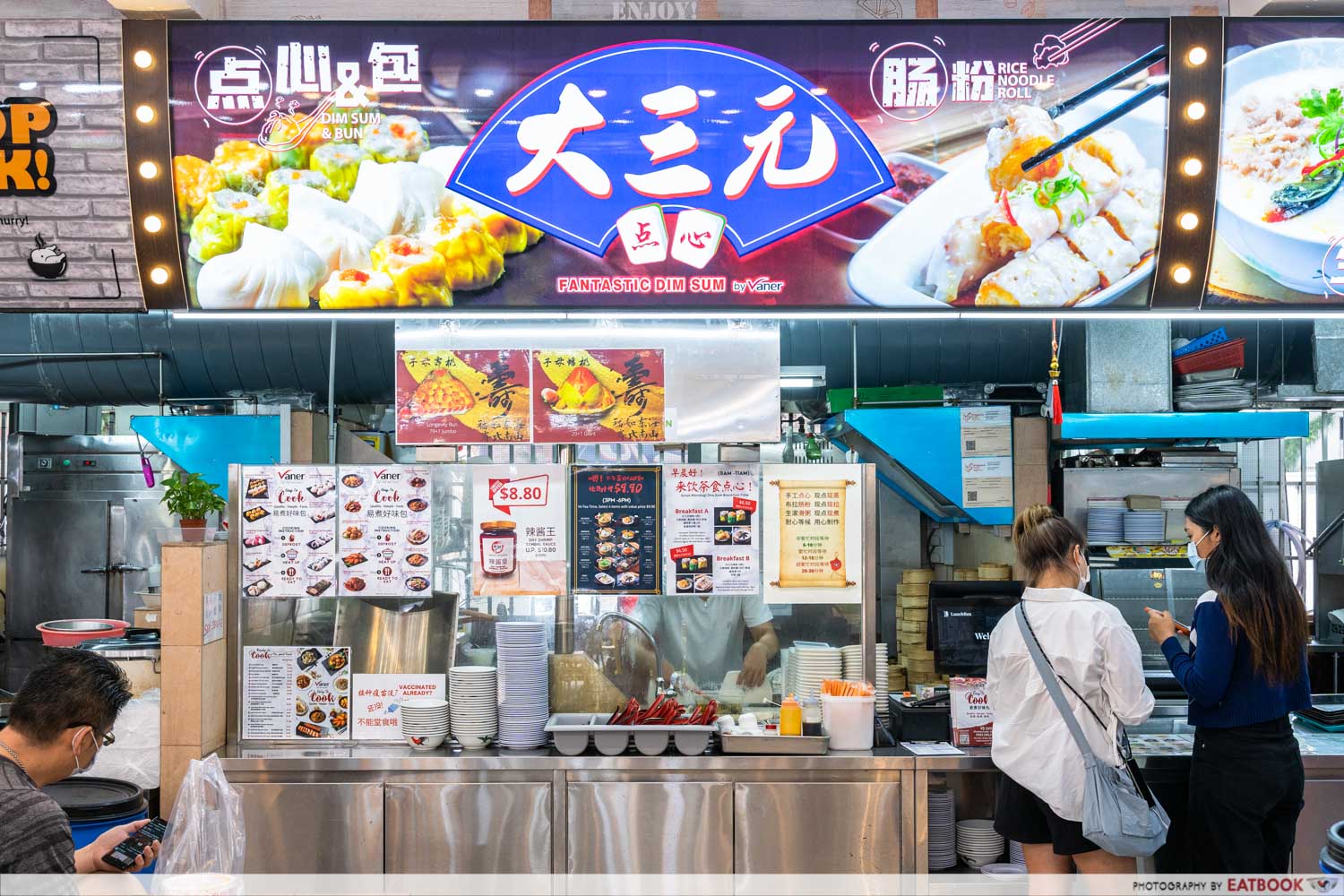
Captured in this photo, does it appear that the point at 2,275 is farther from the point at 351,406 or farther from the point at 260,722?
the point at 351,406

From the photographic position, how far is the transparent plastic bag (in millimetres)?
2760

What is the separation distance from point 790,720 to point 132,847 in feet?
7.64

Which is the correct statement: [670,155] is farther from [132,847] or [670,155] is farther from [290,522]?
[132,847]

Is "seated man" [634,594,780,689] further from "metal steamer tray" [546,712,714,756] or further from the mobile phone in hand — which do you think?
the mobile phone in hand

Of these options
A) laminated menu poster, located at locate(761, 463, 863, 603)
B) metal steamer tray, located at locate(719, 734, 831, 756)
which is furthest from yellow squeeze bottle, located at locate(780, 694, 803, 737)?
laminated menu poster, located at locate(761, 463, 863, 603)

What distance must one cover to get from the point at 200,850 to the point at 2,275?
2.34 meters

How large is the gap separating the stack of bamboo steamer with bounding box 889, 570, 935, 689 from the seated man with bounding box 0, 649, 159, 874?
5600 millimetres

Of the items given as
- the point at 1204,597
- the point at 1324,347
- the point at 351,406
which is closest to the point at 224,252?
the point at 1204,597

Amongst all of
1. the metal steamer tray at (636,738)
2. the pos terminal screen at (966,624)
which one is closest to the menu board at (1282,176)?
the pos terminal screen at (966,624)

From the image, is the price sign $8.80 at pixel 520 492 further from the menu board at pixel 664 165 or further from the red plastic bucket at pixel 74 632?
the red plastic bucket at pixel 74 632

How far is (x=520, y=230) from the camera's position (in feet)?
12.4

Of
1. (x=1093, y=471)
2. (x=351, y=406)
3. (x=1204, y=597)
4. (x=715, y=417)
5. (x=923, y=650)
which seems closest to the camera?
(x=1204, y=597)

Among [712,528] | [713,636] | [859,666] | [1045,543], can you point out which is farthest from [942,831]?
[712,528]

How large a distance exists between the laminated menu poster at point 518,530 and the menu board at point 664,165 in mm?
930
